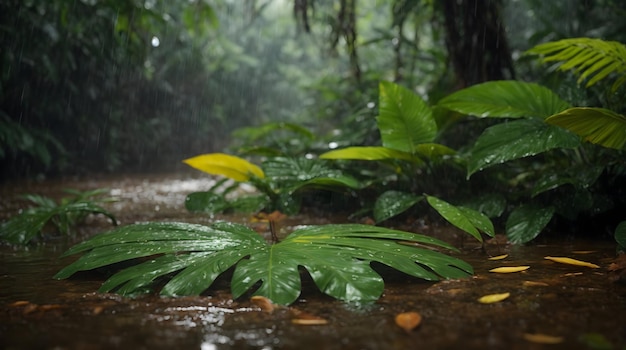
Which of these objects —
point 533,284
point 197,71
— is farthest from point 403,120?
point 197,71

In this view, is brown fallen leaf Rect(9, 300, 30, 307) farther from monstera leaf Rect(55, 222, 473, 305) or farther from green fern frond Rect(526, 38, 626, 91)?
green fern frond Rect(526, 38, 626, 91)

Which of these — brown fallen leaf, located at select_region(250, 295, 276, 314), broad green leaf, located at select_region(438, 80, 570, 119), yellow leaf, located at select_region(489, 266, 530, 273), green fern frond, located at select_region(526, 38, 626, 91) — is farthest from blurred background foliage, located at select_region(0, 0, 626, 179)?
brown fallen leaf, located at select_region(250, 295, 276, 314)

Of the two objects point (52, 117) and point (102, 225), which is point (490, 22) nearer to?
point (102, 225)

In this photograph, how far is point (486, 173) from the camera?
260 cm


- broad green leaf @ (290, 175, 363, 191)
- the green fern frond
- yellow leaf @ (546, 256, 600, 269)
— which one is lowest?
yellow leaf @ (546, 256, 600, 269)

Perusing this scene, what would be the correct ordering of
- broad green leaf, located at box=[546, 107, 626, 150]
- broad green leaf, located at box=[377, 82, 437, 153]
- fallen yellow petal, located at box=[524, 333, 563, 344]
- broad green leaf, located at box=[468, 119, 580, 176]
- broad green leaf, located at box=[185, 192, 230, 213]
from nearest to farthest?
1. fallen yellow petal, located at box=[524, 333, 563, 344]
2. broad green leaf, located at box=[546, 107, 626, 150]
3. broad green leaf, located at box=[468, 119, 580, 176]
4. broad green leaf, located at box=[377, 82, 437, 153]
5. broad green leaf, located at box=[185, 192, 230, 213]

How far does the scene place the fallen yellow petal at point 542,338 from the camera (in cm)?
87

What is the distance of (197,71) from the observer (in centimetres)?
1104

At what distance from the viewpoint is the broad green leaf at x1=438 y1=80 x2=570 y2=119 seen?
6.66 feet

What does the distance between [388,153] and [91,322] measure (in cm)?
163

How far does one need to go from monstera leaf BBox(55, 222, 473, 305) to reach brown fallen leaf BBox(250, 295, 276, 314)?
2cm

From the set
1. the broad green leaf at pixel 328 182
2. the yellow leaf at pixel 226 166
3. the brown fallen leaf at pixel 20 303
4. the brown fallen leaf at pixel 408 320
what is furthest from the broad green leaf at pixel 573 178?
the brown fallen leaf at pixel 20 303

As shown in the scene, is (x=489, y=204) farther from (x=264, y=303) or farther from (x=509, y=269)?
(x=264, y=303)

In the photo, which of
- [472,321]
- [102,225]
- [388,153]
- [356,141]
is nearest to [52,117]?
[102,225]
